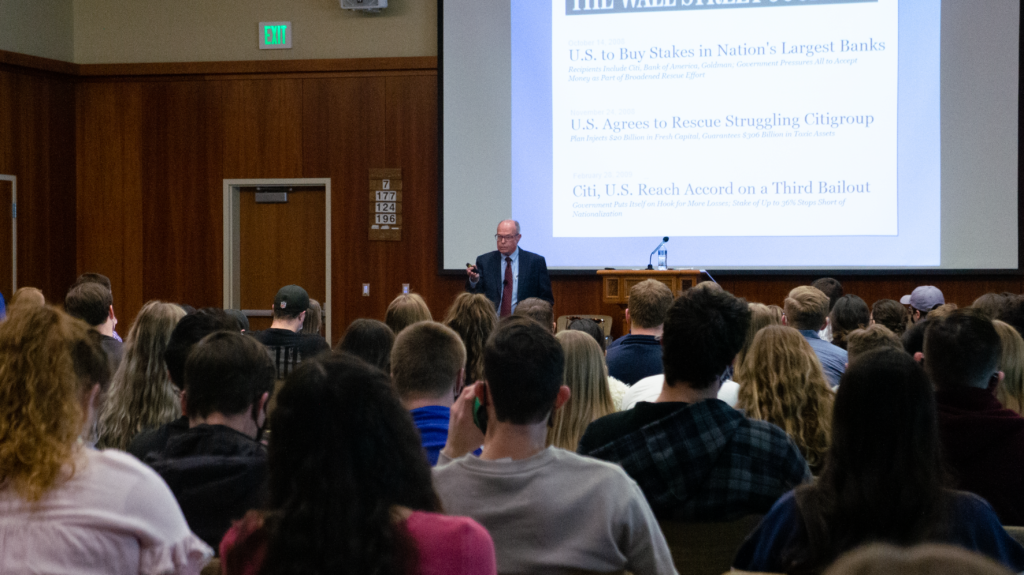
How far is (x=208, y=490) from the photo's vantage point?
171 centimetres

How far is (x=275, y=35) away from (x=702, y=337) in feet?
22.5

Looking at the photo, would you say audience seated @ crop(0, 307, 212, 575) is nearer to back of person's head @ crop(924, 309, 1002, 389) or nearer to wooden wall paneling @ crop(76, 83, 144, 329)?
back of person's head @ crop(924, 309, 1002, 389)

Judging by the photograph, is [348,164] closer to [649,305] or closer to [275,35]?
[275,35]

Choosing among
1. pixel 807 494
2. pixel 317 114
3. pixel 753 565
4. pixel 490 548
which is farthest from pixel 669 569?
pixel 317 114

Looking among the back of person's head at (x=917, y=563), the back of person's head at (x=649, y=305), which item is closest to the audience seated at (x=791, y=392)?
the back of person's head at (x=649, y=305)

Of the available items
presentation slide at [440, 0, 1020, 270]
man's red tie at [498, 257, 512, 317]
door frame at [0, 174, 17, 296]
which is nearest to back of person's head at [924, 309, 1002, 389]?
man's red tie at [498, 257, 512, 317]

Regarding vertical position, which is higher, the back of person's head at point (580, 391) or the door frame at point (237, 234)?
the door frame at point (237, 234)

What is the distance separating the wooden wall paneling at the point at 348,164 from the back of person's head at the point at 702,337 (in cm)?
598

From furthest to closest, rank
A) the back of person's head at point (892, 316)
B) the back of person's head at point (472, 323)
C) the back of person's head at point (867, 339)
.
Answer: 1. the back of person's head at point (892, 316)
2. the back of person's head at point (472, 323)
3. the back of person's head at point (867, 339)

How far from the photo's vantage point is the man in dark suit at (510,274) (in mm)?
6266

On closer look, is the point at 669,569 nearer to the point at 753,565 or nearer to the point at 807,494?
the point at 753,565

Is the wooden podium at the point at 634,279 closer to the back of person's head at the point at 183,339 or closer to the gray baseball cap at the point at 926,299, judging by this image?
the gray baseball cap at the point at 926,299

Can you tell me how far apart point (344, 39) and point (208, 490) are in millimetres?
6750

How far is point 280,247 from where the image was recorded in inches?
322
